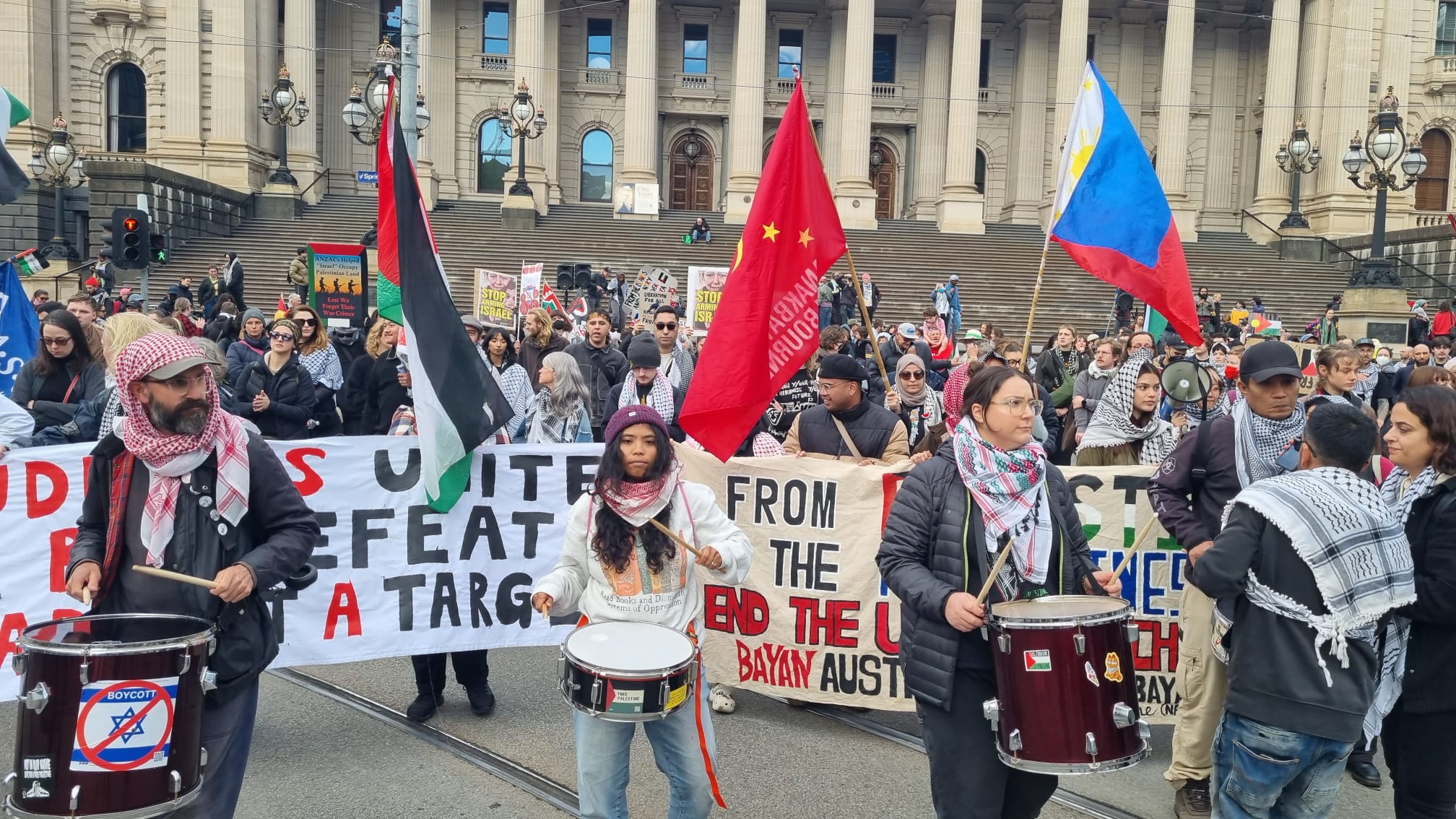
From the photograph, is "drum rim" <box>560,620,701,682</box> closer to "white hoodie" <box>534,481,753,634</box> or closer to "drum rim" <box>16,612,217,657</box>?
"white hoodie" <box>534,481,753,634</box>

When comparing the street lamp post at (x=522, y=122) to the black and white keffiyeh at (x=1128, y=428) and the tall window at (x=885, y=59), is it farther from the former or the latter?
the black and white keffiyeh at (x=1128, y=428)

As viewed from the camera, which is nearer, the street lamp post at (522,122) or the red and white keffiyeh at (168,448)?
the red and white keffiyeh at (168,448)

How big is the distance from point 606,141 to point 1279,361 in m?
41.3

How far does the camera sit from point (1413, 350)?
15305 mm

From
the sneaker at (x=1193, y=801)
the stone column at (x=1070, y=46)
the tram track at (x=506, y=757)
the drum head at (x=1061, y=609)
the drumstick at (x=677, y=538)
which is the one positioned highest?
the stone column at (x=1070, y=46)

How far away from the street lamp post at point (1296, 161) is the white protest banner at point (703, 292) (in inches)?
763

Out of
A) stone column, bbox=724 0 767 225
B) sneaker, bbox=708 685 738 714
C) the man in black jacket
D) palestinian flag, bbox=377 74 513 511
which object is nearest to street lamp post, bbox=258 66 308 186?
stone column, bbox=724 0 767 225

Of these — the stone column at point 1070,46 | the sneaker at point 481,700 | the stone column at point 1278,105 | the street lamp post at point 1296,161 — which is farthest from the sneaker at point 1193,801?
the stone column at point 1278,105

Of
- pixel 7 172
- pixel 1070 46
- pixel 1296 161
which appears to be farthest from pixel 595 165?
pixel 7 172

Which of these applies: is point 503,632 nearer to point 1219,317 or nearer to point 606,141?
point 1219,317

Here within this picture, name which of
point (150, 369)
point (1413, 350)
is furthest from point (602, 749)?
point (1413, 350)

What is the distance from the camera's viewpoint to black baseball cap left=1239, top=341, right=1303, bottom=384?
4461 millimetres

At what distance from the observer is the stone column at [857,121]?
3775cm

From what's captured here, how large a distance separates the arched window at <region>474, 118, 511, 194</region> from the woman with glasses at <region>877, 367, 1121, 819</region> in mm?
40663
